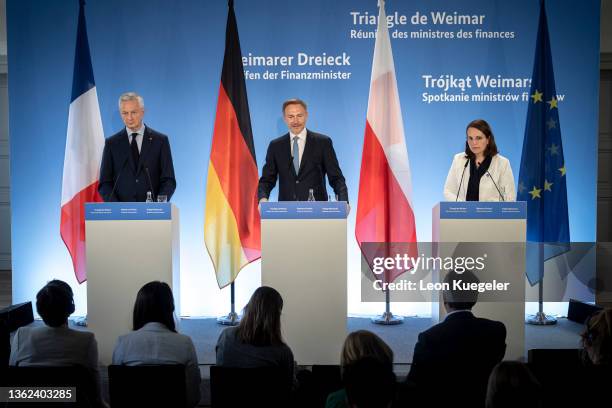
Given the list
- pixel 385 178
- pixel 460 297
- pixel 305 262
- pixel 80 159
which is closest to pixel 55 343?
pixel 305 262

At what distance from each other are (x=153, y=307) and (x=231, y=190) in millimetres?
2819

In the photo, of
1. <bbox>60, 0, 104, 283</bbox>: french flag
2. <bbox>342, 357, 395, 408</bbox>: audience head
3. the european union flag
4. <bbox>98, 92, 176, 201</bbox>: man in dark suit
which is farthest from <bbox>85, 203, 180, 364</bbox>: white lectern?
the european union flag

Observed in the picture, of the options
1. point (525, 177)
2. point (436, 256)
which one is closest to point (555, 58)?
point (525, 177)

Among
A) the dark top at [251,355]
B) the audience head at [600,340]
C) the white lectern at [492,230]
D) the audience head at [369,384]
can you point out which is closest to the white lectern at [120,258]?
the dark top at [251,355]

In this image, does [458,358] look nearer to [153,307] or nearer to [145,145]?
[153,307]

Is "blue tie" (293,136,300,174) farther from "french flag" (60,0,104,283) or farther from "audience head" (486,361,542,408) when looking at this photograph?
"audience head" (486,361,542,408)

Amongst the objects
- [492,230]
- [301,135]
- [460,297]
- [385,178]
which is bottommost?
[460,297]

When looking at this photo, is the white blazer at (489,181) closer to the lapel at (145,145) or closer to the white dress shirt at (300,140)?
the white dress shirt at (300,140)

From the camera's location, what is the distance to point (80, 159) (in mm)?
5910

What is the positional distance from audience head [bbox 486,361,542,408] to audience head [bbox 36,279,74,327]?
206cm

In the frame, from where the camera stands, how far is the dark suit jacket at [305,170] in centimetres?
539

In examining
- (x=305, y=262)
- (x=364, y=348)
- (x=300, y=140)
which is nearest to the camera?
(x=364, y=348)

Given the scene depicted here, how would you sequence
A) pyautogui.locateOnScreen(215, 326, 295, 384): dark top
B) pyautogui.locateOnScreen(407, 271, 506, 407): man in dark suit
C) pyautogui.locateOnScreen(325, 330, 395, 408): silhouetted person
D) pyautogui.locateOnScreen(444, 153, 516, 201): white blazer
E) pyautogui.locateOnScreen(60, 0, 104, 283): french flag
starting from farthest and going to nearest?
pyautogui.locateOnScreen(60, 0, 104, 283): french flag → pyautogui.locateOnScreen(444, 153, 516, 201): white blazer → pyautogui.locateOnScreen(215, 326, 295, 384): dark top → pyautogui.locateOnScreen(407, 271, 506, 407): man in dark suit → pyautogui.locateOnScreen(325, 330, 395, 408): silhouetted person

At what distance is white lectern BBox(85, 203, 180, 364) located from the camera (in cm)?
459
